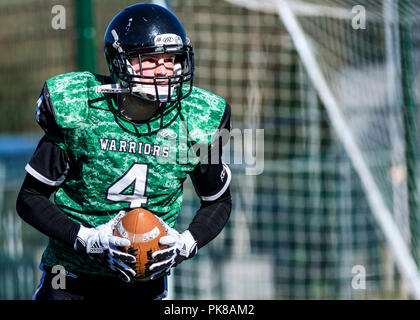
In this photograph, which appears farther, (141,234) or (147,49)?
(147,49)

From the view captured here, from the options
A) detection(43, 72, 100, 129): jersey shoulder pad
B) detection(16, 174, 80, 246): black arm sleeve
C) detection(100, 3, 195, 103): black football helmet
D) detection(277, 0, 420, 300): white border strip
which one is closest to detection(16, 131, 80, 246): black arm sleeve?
detection(16, 174, 80, 246): black arm sleeve

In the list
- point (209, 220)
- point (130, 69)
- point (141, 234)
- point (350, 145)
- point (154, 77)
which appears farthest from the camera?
point (350, 145)

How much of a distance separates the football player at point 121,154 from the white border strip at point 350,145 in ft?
7.11

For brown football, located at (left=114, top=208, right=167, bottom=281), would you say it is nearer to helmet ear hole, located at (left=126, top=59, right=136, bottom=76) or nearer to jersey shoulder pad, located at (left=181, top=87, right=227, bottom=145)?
jersey shoulder pad, located at (left=181, top=87, right=227, bottom=145)

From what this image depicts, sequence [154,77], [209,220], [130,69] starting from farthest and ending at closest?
1. [209,220]
2. [130,69]
3. [154,77]

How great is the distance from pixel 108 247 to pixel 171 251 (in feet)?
0.77

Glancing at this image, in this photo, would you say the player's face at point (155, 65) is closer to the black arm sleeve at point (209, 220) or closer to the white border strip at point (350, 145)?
the black arm sleeve at point (209, 220)

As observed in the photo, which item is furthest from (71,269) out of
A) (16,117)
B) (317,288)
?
(16,117)

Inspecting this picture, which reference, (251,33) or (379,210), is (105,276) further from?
(251,33)

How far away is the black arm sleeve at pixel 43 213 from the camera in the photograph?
2662mm

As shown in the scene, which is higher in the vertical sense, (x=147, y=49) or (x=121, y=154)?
(x=147, y=49)

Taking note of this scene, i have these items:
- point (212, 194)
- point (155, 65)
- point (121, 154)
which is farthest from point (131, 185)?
point (155, 65)

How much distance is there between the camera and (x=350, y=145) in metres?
4.89

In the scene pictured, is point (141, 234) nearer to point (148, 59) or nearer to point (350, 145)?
point (148, 59)
